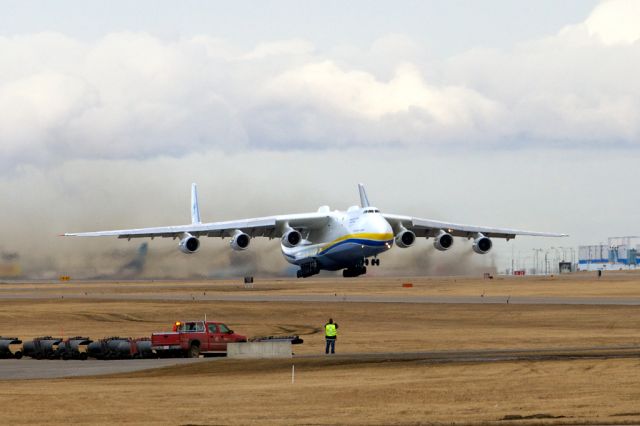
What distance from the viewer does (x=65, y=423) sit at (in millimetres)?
22812

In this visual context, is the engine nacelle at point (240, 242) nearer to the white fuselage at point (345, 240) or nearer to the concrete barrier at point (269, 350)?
the white fuselage at point (345, 240)

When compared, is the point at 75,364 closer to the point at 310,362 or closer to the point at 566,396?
the point at 310,362

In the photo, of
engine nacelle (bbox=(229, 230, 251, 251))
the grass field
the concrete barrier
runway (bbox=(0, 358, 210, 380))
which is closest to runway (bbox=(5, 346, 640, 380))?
runway (bbox=(0, 358, 210, 380))

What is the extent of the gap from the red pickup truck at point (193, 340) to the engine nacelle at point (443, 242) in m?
56.9

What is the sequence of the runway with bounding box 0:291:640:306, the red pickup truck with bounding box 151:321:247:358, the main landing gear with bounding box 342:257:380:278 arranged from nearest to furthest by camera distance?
the red pickup truck with bounding box 151:321:247:358, the runway with bounding box 0:291:640:306, the main landing gear with bounding box 342:257:380:278

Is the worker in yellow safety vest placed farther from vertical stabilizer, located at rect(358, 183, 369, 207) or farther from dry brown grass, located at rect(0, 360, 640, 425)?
vertical stabilizer, located at rect(358, 183, 369, 207)

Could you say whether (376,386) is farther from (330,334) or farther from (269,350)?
(330,334)

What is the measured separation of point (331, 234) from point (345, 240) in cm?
337

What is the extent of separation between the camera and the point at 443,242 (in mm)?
97688

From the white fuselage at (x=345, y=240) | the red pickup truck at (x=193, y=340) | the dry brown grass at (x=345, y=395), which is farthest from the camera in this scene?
the white fuselage at (x=345, y=240)

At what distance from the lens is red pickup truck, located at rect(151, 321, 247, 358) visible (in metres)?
40.8

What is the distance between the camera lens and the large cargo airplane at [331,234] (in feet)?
293

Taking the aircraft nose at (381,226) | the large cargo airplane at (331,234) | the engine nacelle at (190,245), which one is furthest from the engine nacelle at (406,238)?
the engine nacelle at (190,245)

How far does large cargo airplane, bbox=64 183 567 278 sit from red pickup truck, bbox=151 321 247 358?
46.1 metres
